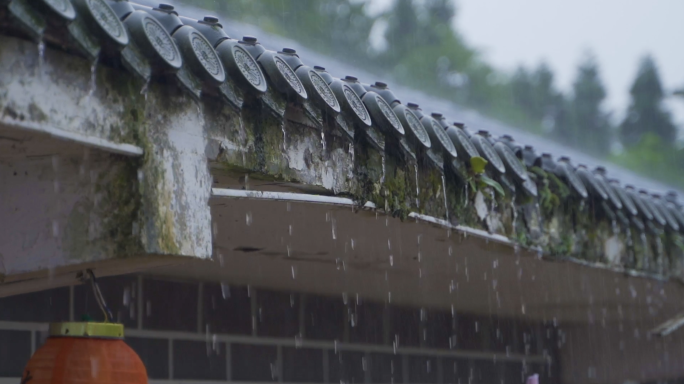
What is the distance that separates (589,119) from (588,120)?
2.7 inches

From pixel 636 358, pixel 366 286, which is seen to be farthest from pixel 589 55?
pixel 366 286

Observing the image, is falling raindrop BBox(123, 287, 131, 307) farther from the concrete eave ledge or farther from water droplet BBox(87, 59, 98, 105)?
water droplet BBox(87, 59, 98, 105)

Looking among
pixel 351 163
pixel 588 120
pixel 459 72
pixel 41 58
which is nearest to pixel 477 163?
pixel 351 163

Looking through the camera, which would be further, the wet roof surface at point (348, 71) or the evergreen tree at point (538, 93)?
the evergreen tree at point (538, 93)

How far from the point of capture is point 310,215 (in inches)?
149

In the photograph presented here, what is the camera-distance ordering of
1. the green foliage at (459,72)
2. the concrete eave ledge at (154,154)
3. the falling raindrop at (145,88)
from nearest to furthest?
the concrete eave ledge at (154,154)
the falling raindrop at (145,88)
the green foliage at (459,72)

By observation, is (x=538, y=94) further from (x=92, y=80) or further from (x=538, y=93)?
(x=92, y=80)

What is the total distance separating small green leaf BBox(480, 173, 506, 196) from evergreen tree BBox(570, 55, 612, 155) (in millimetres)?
36718

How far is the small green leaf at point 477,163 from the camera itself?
408 centimetres

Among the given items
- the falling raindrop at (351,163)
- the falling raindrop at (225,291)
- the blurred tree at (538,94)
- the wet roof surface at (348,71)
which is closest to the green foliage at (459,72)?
the blurred tree at (538,94)

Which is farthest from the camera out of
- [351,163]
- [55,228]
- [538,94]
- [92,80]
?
[538,94]

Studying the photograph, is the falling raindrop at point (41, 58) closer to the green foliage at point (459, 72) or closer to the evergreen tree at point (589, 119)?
the green foliage at point (459, 72)

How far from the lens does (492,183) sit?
167 inches

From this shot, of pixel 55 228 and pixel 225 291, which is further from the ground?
pixel 55 228
